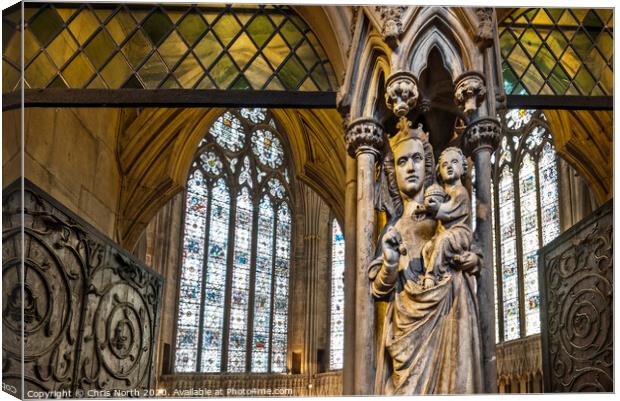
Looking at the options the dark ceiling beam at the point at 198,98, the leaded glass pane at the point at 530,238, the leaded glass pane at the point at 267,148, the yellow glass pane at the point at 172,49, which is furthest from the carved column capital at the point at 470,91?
the leaded glass pane at the point at 267,148

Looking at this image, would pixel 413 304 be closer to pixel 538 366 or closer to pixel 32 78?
pixel 32 78

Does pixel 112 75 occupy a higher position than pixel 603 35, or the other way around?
pixel 603 35

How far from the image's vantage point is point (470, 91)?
5.27 m

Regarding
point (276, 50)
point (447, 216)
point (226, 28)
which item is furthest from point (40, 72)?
point (447, 216)

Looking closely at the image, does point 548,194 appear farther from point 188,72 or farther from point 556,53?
point 188,72

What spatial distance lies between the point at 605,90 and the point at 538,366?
717 centimetres

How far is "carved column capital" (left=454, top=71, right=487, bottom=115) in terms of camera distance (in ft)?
17.3

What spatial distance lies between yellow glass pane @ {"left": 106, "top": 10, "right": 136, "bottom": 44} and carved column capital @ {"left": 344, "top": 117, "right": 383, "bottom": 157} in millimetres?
2402

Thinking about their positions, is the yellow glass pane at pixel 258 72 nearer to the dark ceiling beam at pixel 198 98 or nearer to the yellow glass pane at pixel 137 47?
the dark ceiling beam at pixel 198 98

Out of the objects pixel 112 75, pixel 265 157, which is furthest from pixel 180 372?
pixel 112 75

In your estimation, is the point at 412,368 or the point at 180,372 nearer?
the point at 412,368

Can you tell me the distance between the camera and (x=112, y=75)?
699 centimetres

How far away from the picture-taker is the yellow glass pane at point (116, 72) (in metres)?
6.95

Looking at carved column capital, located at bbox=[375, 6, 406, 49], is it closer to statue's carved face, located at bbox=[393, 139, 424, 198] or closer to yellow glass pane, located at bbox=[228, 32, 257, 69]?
statue's carved face, located at bbox=[393, 139, 424, 198]
